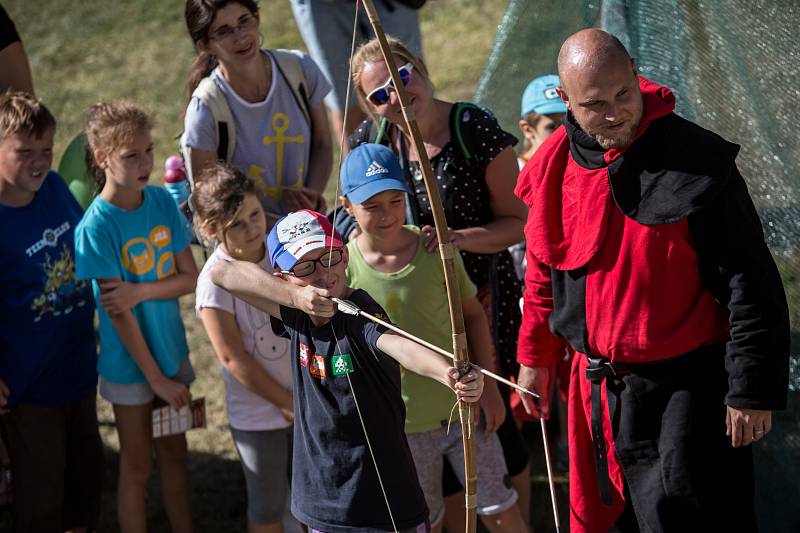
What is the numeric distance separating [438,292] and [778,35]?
4.55 feet

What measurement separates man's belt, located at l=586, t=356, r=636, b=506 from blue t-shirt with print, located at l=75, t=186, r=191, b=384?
5.76 ft

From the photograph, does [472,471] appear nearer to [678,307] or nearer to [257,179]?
[678,307]

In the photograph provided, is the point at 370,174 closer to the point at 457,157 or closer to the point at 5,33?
the point at 457,157

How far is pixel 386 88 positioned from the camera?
339cm

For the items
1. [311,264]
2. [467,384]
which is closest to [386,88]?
[311,264]

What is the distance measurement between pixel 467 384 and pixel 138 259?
190 cm

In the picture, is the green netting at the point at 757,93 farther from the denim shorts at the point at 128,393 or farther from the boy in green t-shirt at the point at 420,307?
the denim shorts at the point at 128,393

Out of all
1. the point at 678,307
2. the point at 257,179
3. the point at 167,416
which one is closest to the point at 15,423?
the point at 167,416

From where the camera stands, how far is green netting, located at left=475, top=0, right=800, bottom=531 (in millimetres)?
3385

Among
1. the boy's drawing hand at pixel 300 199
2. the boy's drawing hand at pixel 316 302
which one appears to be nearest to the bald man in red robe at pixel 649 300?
the boy's drawing hand at pixel 316 302

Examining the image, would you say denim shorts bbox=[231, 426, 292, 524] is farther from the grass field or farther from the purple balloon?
the grass field

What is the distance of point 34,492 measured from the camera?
12.7 ft

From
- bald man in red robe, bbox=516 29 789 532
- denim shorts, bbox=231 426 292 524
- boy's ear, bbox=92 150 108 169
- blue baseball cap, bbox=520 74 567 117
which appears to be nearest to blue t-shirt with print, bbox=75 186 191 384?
boy's ear, bbox=92 150 108 169

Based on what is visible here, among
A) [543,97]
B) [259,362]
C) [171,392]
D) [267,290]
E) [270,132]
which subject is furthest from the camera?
[543,97]
